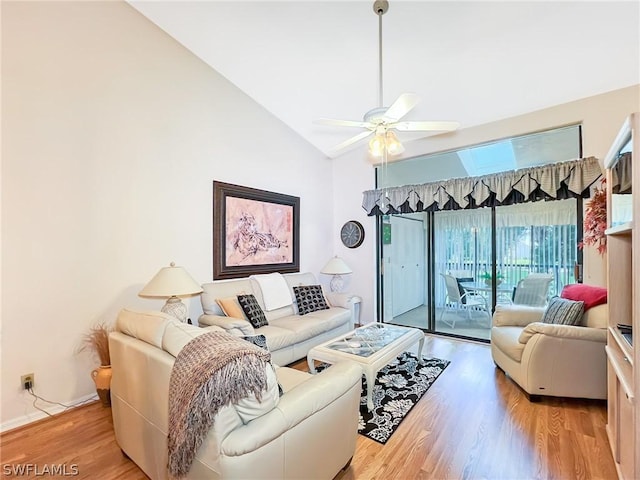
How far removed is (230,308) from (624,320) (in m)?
3.18

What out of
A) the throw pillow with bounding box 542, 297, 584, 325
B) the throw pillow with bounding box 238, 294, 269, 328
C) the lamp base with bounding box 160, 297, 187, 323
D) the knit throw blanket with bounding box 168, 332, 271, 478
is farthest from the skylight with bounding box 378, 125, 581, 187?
the knit throw blanket with bounding box 168, 332, 271, 478

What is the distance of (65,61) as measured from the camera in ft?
8.36

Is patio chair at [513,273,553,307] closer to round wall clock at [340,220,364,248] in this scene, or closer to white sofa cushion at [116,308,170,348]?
round wall clock at [340,220,364,248]

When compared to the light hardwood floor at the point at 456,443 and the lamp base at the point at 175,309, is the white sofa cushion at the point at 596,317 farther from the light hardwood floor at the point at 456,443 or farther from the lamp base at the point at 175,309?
the lamp base at the point at 175,309

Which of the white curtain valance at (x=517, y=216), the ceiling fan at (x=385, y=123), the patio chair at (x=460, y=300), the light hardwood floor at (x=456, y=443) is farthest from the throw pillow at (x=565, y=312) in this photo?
the ceiling fan at (x=385, y=123)

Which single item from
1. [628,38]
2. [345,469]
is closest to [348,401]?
[345,469]

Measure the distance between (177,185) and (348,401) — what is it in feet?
9.29

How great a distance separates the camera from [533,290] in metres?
3.91

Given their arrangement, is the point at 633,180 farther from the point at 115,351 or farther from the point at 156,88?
the point at 156,88

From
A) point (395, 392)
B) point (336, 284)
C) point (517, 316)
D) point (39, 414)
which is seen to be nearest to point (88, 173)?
point (39, 414)

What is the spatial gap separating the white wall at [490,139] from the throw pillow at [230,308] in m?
2.52

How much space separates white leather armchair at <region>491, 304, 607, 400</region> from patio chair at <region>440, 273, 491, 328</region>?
1684mm

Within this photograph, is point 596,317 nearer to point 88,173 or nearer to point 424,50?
point 424,50

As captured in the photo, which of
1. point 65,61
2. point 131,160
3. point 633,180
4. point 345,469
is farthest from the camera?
point 131,160
